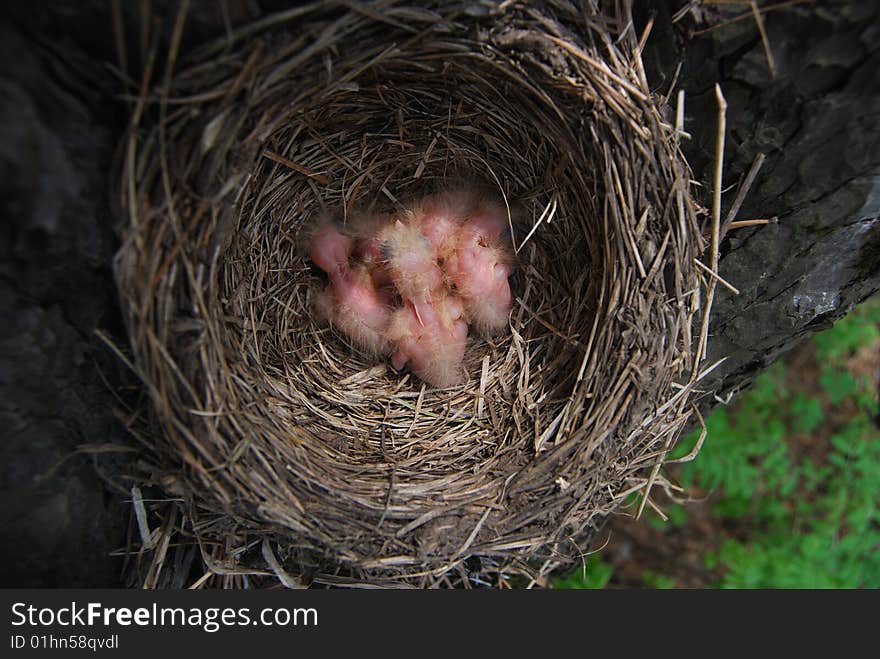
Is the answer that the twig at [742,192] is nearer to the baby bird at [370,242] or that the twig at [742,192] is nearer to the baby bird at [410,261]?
the baby bird at [410,261]

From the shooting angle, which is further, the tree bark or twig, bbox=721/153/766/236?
twig, bbox=721/153/766/236

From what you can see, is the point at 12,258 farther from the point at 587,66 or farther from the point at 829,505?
the point at 829,505

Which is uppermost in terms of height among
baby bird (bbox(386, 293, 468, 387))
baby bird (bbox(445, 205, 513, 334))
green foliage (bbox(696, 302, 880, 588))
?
baby bird (bbox(445, 205, 513, 334))

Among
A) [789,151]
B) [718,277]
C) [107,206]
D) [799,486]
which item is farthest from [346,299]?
[799,486]

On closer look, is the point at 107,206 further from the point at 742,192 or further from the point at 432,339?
the point at 742,192

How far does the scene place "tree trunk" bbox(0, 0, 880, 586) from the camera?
0.92 m

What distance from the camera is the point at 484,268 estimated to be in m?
1.76

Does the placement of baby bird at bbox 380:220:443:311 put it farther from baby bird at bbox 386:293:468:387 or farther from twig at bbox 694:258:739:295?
twig at bbox 694:258:739:295

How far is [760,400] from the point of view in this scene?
7.98 ft

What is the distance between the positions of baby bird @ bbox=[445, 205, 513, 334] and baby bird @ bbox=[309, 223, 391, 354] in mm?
270

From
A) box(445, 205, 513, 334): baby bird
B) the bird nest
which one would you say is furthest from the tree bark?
box(445, 205, 513, 334): baby bird

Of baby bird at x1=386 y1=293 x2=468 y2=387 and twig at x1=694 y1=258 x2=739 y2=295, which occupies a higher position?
twig at x1=694 y1=258 x2=739 y2=295

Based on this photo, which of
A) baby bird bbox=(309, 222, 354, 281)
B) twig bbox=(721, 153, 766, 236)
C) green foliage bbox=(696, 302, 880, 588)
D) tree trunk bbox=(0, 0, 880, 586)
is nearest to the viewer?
tree trunk bbox=(0, 0, 880, 586)

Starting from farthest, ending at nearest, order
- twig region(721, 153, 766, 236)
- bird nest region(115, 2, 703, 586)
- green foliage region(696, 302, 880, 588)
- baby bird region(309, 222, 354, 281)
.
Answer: green foliage region(696, 302, 880, 588) < baby bird region(309, 222, 354, 281) < twig region(721, 153, 766, 236) < bird nest region(115, 2, 703, 586)
